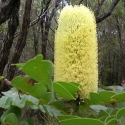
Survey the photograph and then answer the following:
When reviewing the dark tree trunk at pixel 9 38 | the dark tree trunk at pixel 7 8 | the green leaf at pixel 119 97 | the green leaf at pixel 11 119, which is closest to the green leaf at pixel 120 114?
the green leaf at pixel 119 97

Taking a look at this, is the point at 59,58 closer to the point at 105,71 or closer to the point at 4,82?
the point at 4,82

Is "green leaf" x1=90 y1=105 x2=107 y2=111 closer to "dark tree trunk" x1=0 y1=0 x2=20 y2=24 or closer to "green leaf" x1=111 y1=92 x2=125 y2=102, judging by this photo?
"green leaf" x1=111 y1=92 x2=125 y2=102

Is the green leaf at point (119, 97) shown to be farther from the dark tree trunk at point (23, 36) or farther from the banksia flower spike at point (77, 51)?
the dark tree trunk at point (23, 36)

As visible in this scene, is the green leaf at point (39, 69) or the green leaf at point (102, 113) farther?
the green leaf at point (102, 113)

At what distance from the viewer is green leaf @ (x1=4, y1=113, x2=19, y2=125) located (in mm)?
1001

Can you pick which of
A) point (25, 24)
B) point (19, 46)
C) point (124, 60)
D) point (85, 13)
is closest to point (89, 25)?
point (85, 13)

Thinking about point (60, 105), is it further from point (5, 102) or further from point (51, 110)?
point (5, 102)

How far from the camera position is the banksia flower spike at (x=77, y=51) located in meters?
1.19

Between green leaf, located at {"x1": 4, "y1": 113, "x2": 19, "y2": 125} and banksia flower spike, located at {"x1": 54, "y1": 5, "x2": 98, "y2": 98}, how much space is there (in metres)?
0.27

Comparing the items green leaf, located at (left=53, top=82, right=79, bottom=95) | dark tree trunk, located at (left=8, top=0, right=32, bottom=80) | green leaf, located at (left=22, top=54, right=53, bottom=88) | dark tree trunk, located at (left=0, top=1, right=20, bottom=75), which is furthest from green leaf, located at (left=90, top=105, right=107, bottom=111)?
dark tree trunk, located at (left=0, top=1, right=20, bottom=75)

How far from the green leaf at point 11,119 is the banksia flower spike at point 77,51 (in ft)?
0.88

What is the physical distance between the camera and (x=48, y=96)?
103 cm

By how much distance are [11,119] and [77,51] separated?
372 mm

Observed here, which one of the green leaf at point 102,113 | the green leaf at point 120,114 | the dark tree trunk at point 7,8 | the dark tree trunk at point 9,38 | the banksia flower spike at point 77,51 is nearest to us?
the green leaf at point 120,114
